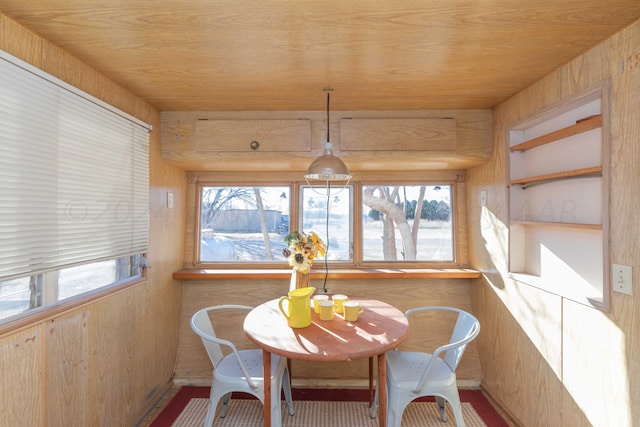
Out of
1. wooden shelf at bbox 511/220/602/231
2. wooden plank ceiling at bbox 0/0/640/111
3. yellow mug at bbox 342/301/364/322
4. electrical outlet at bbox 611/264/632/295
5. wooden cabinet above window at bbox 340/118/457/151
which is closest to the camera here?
wooden plank ceiling at bbox 0/0/640/111

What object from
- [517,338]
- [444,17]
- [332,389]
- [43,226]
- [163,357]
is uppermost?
[444,17]

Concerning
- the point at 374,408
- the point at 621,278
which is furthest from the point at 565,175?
the point at 374,408

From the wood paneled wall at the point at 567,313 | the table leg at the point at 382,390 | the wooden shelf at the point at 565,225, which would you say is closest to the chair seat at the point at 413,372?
the table leg at the point at 382,390

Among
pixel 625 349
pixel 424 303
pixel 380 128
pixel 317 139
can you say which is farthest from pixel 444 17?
pixel 424 303

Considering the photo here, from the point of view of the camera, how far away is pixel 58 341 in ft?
4.76

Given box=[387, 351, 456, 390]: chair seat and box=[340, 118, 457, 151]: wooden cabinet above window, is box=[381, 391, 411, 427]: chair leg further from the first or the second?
box=[340, 118, 457, 151]: wooden cabinet above window

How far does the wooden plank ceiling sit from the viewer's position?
1.18 meters

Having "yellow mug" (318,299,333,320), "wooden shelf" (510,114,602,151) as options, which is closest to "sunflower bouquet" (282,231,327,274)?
"yellow mug" (318,299,333,320)

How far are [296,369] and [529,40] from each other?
270cm

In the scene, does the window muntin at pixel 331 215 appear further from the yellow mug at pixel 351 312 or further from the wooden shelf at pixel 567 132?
the wooden shelf at pixel 567 132

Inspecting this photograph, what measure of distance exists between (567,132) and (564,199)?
410mm

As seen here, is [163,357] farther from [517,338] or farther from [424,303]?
[517,338]

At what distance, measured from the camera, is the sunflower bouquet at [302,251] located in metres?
2.15

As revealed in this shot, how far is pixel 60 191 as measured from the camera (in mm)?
1461
